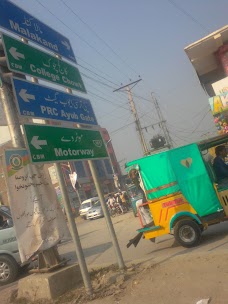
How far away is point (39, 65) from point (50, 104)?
0.69m

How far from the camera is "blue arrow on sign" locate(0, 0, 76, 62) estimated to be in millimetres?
5234

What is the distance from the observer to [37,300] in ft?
17.0

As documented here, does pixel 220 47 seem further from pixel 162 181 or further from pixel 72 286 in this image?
pixel 72 286

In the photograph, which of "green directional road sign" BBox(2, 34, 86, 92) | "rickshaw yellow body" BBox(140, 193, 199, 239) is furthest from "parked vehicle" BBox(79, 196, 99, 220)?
"green directional road sign" BBox(2, 34, 86, 92)

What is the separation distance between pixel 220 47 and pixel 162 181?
368 inches

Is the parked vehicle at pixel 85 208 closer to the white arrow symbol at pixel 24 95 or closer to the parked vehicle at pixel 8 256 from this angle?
the parked vehicle at pixel 8 256

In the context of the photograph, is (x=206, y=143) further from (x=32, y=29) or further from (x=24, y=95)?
(x=24, y=95)

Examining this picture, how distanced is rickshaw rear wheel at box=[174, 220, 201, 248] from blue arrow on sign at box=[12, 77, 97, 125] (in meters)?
3.24

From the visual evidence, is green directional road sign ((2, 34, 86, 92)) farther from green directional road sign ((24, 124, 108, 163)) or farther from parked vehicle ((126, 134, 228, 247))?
parked vehicle ((126, 134, 228, 247))

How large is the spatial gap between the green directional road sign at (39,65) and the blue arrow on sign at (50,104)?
10.0 inches

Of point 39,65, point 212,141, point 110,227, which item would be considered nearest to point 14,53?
point 39,65

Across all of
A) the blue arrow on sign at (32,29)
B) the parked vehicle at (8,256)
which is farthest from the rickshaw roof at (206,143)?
the parked vehicle at (8,256)

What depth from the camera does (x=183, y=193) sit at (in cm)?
788

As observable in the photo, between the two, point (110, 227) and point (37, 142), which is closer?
point (37, 142)
